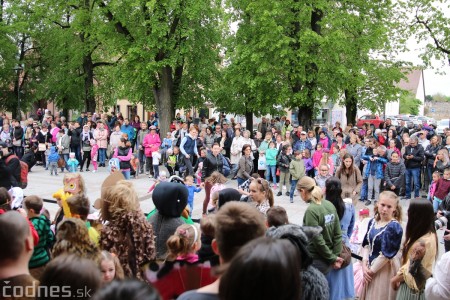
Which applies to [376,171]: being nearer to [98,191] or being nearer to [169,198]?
[98,191]

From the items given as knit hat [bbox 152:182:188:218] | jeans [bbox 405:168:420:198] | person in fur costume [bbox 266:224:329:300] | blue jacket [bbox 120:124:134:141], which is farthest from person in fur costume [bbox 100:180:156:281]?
blue jacket [bbox 120:124:134:141]

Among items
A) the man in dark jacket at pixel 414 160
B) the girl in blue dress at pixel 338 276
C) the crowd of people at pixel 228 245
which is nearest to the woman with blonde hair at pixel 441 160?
the man in dark jacket at pixel 414 160

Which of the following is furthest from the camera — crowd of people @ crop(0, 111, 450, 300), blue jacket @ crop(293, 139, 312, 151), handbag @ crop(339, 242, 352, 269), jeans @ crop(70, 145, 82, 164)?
jeans @ crop(70, 145, 82, 164)

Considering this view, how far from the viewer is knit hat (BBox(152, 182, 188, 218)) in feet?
16.2

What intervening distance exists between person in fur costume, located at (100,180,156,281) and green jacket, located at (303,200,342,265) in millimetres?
1764

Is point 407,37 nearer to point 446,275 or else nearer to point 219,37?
point 219,37

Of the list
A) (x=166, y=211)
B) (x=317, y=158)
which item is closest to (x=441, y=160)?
(x=317, y=158)

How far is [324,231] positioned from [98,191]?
10849 mm

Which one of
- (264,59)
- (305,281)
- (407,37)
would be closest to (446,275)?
(305,281)

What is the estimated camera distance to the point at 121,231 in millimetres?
4609

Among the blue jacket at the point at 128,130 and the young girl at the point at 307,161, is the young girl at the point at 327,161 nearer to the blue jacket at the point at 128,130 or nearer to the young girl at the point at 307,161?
the young girl at the point at 307,161

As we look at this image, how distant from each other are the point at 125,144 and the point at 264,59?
8.45 m

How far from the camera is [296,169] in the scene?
14523 millimetres

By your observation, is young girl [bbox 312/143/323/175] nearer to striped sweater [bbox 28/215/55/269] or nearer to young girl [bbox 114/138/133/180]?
young girl [bbox 114/138/133/180]
